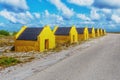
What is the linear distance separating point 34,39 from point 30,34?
201cm

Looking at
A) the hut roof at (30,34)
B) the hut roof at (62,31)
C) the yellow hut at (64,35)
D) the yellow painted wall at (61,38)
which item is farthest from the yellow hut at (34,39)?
the hut roof at (62,31)

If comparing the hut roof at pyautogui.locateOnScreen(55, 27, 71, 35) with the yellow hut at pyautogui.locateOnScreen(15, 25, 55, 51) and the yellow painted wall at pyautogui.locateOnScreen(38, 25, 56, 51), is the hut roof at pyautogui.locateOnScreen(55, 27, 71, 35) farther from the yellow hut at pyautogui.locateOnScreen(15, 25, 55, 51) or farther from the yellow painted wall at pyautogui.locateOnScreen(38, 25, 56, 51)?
the yellow hut at pyautogui.locateOnScreen(15, 25, 55, 51)

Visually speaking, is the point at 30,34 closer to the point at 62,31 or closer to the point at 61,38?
the point at 61,38

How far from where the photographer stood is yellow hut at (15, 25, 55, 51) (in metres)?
32.1

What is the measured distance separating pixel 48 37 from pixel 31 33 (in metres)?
2.52

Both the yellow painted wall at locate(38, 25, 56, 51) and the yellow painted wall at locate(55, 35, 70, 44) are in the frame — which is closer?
the yellow painted wall at locate(38, 25, 56, 51)

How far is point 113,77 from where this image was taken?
44.4 feet

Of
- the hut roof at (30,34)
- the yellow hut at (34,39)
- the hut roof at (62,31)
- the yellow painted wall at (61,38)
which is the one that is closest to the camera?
the yellow hut at (34,39)

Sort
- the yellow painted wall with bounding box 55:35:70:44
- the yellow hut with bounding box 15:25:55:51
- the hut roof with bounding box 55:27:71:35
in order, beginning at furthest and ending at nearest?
the hut roof with bounding box 55:27:71:35
the yellow painted wall with bounding box 55:35:70:44
the yellow hut with bounding box 15:25:55:51

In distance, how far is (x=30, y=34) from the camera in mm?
33875

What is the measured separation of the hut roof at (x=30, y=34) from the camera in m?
32.8

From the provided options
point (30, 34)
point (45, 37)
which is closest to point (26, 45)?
point (30, 34)

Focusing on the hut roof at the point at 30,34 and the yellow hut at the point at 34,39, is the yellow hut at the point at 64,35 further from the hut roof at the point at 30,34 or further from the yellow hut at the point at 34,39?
the hut roof at the point at 30,34

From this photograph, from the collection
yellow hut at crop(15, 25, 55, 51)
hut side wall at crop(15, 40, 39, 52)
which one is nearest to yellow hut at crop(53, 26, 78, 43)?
yellow hut at crop(15, 25, 55, 51)
